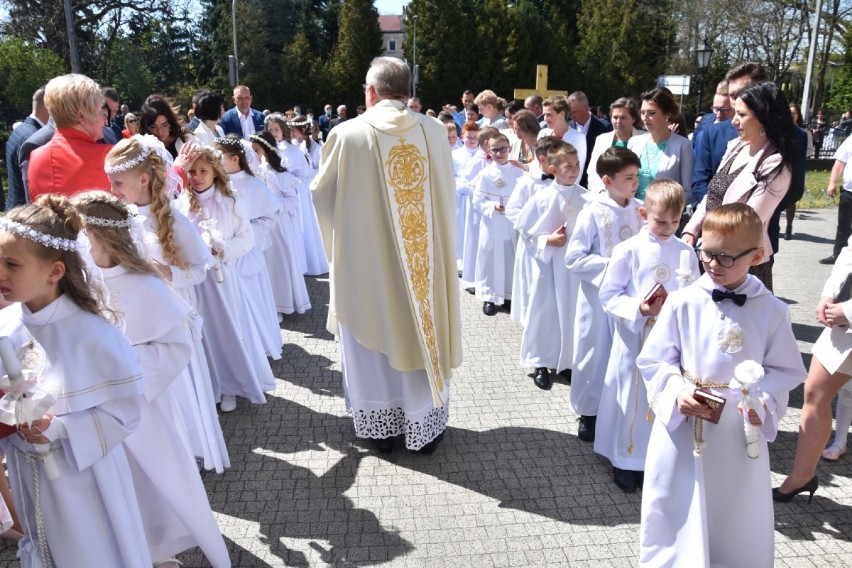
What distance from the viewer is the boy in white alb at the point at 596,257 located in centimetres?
424

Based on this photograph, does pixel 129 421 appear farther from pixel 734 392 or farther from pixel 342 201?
pixel 734 392

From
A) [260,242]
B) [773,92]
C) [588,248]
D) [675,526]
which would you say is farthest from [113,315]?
[773,92]

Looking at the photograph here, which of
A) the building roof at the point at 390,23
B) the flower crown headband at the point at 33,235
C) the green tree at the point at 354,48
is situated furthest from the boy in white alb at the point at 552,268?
the building roof at the point at 390,23

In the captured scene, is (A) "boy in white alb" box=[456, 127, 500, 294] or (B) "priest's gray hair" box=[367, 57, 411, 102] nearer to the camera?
(B) "priest's gray hair" box=[367, 57, 411, 102]

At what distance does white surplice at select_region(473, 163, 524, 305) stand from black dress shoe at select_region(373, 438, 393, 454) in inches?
136

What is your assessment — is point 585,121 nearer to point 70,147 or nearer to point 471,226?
point 471,226

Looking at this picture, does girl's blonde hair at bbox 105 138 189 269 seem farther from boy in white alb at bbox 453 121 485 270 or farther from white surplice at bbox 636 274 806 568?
boy in white alb at bbox 453 121 485 270

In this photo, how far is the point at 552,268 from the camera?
5375 millimetres

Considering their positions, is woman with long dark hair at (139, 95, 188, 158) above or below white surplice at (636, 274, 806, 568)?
above

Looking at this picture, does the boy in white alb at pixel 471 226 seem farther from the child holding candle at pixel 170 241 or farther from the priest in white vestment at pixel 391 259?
the child holding candle at pixel 170 241

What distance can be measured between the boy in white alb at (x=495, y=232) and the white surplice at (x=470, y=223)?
2.41 feet

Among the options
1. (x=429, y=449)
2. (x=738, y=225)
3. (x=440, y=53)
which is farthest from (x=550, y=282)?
(x=440, y=53)

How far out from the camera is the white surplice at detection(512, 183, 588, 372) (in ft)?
17.1

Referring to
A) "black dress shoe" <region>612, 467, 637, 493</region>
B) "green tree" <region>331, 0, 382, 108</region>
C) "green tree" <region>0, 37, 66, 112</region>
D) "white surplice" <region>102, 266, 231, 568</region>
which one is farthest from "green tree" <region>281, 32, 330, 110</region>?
"white surplice" <region>102, 266, 231, 568</region>
